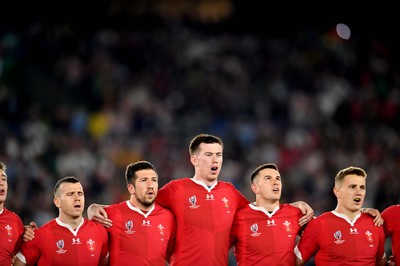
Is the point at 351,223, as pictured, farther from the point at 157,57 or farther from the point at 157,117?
the point at 157,57

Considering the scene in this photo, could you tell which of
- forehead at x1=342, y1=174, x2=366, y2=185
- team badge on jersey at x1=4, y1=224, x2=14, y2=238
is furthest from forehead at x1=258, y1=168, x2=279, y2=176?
team badge on jersey at x1=4, y1=224, x2=14, y2=238

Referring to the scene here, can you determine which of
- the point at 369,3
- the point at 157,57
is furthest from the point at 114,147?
the point at 369,3

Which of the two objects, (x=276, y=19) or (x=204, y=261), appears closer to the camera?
(x=204, y=261)

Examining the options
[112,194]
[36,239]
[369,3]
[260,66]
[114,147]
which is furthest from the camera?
[369,3]

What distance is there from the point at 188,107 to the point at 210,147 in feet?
29.5

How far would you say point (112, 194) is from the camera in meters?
15.6

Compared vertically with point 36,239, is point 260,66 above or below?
above

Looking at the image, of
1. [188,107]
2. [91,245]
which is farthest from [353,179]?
[188,107]

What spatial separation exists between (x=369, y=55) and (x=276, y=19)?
265 cm

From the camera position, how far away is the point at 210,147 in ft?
30.6

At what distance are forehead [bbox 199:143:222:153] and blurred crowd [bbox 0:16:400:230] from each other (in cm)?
605

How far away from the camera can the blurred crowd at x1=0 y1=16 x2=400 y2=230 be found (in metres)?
A: 16.0

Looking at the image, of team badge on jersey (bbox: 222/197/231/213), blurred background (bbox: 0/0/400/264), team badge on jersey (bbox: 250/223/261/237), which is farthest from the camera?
blurred background (bbox: 0/0/400/264)

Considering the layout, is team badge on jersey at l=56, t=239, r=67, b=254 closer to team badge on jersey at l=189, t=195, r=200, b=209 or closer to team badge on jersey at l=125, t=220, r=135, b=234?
team badge on jersey at l=125, t=220, r=135, b=234
